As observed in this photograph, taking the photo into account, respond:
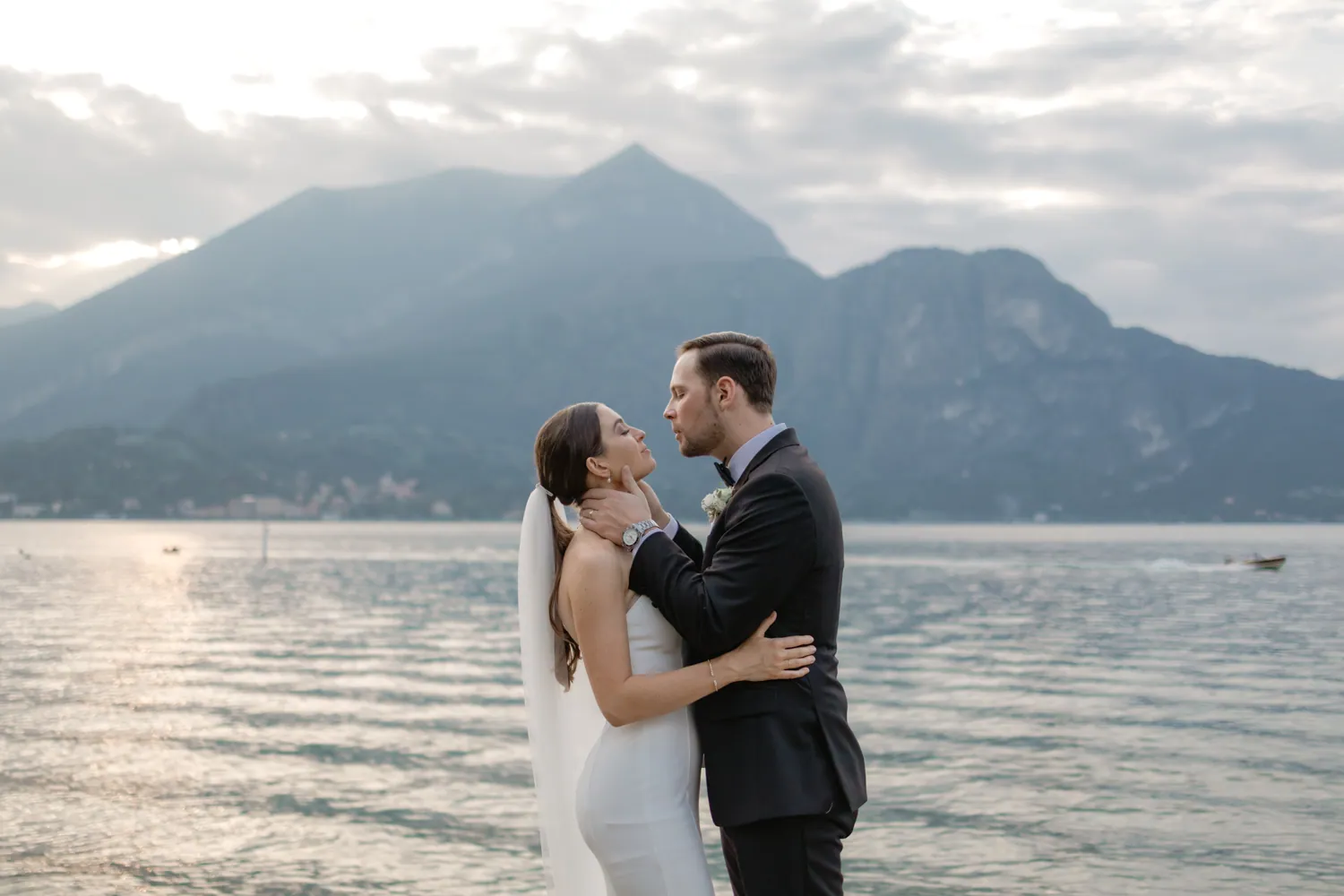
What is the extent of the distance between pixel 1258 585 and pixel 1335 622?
83.7 feet

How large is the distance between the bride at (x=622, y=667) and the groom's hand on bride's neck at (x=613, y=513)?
0.18 feet

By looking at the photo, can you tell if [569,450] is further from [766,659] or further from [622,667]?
[766,659]

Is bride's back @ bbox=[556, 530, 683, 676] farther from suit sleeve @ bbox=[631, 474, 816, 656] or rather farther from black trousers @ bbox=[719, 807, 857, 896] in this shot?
black trousers @ bbox=[719, 807, 857, 896]

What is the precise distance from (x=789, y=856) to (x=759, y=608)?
0.87 m

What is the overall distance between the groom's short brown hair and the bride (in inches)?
14.9

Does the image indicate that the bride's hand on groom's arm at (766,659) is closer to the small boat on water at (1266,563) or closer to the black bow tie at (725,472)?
the black bow tie at (725,472)

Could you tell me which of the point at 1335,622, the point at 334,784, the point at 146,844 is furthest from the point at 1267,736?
the point at 1335,622

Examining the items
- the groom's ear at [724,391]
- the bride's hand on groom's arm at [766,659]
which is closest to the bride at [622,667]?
the bride's hand on groom's arm at [766,659]

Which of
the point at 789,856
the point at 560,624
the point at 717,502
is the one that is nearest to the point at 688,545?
the point at 717,502

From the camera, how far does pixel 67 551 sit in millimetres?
114500

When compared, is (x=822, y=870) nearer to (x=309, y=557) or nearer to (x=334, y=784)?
(x=334, y=784)

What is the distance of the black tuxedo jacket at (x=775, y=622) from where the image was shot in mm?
4348

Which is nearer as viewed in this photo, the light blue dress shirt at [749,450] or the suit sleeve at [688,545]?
the light blue dress shirt at [749,450]

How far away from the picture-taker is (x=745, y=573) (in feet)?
14.2
